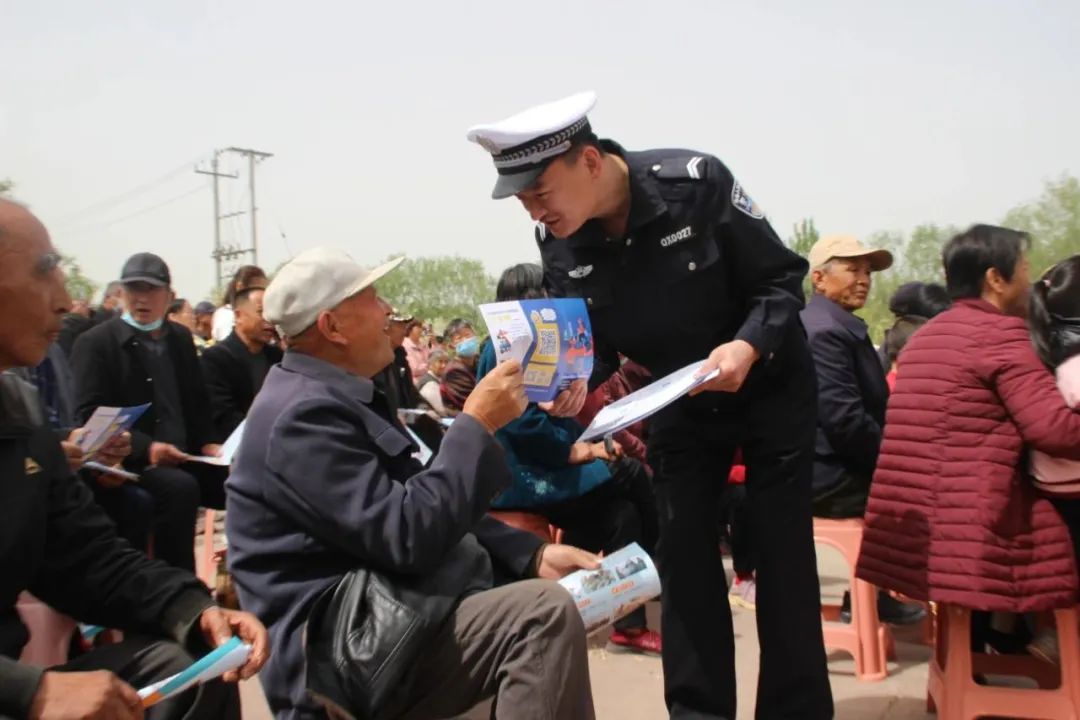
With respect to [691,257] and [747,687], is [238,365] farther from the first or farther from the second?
[691,257]

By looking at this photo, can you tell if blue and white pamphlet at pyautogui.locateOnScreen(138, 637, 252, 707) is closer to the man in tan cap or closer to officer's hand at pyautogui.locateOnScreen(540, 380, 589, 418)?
officer's hand at pyautogui.locateOnScreen(540, 380, 589, 418)

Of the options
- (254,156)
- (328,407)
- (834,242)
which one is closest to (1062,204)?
(254,156)

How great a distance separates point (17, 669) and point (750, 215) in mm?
1993

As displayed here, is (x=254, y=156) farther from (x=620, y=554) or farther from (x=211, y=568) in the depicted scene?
(x=620, y=554)

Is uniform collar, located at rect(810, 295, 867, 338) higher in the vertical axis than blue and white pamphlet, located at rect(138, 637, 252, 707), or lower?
lower

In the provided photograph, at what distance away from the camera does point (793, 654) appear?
2711 mm

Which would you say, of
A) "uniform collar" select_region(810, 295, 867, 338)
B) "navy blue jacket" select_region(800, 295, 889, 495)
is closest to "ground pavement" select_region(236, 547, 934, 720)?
"navy blue jacket" select_region(800, 295, 889, 495)

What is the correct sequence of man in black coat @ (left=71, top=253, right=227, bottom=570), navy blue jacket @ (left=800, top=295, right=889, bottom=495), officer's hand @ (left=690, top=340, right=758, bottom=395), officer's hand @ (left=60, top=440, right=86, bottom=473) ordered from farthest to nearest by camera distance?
1. man in black coat @ (left=71, top=253, right=227, bottom=570)
2. navy blue jacket @ (left=800, top=295, right=889, bottom=495)
3. officer's hand @ (left=60, top=440, right=86, bottom=473)
4. officer's hand @ (left=690, top=340, right=758, bottom=395)

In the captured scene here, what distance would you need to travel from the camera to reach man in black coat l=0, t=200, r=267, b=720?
6.84 feet

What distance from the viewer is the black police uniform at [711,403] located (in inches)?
104

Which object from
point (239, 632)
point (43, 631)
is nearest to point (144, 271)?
point (43, 631)

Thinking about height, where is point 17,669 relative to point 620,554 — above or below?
above

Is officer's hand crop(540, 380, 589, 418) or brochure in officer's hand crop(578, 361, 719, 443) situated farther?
officer's hand crop(540, 380, 589, 418)

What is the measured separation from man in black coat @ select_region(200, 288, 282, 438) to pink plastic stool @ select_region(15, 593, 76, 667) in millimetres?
2950
